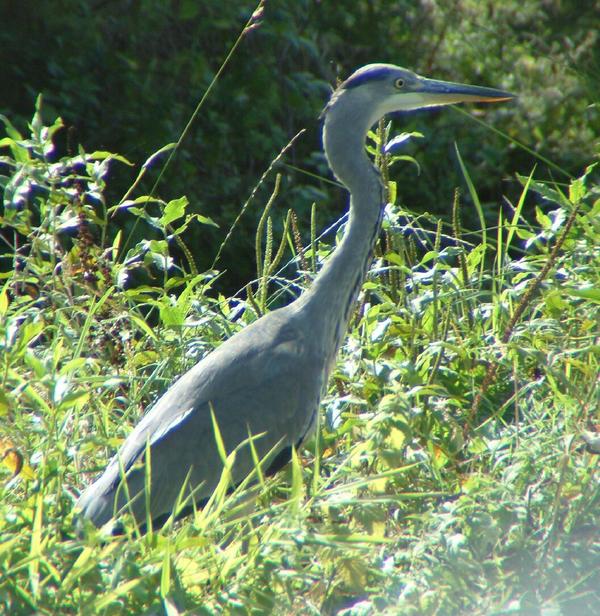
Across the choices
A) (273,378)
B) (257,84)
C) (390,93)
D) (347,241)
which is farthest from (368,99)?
(257,84)

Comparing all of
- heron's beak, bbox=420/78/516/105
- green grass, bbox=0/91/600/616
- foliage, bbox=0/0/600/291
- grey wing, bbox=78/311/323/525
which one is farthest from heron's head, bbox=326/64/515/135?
foliage, bbox=0/0/600/291

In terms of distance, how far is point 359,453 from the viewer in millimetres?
2967

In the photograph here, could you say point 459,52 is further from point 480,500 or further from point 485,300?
point 480,500

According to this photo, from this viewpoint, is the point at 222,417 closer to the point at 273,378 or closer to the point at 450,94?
the point at 273,378

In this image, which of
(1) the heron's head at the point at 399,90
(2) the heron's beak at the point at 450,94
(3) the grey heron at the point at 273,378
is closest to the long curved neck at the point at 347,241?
(3) the grey heron at the point at 273,378

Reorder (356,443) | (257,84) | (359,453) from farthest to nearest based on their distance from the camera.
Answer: (257,84)
(356,443)
(359,453)

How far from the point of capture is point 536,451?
9.92 feet

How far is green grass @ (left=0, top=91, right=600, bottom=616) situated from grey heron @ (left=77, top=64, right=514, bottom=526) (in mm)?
100

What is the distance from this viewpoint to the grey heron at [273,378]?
300 centimetres

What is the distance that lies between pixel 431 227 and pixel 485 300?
2068 millimetres

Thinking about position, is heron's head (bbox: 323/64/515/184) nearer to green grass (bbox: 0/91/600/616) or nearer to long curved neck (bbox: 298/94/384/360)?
long curved neck (bbox: 298/94/384/360)

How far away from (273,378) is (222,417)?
0.67 feet

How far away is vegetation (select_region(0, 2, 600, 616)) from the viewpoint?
2494 mm

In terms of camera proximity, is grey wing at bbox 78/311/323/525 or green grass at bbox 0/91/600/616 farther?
grey wing at bbox 78/311/323/525
